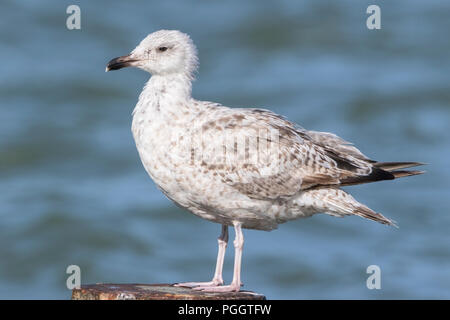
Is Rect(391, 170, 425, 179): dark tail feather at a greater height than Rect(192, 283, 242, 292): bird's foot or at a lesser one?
greater

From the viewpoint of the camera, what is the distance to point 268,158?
36.1 ft

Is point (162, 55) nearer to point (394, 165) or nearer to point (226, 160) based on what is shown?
point (226, 160)

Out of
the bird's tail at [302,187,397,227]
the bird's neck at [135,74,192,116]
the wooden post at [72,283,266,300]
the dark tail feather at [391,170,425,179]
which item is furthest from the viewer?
the dark tail feather at [391,170,425,179]

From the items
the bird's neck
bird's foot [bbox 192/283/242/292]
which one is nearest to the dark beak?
the bird's neck

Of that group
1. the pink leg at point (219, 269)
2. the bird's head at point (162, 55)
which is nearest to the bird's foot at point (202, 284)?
the pink leg at point (219, 269)

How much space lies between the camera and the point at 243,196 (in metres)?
10.7

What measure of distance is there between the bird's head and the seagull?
1 cm

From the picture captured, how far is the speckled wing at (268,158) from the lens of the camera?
35.0ft

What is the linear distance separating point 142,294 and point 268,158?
2.52m

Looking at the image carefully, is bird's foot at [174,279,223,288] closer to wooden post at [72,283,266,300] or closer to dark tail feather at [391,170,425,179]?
wooden post at [72,283,266,300]

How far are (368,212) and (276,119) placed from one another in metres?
1.61

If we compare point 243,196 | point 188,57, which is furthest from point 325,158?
point 188,57

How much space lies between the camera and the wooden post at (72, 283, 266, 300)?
939cm

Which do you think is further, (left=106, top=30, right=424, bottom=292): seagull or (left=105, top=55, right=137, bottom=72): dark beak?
(left=105, top=55, right=137, bottom=72): dark beak
